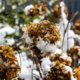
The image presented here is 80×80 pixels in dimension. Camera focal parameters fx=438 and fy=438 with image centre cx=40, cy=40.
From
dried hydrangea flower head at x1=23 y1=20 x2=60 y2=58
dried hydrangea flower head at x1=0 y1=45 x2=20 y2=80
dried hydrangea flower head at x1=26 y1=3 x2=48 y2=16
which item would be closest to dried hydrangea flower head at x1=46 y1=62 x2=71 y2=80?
dried hydrangea flower head at x1=0 y1=45 x2=20 y2=80

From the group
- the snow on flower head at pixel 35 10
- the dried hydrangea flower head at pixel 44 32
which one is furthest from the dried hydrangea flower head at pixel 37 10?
the dried hydrangea flower head at pixel 44 32

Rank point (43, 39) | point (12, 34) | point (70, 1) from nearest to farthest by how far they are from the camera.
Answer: point (43, 39)
point (12, 34)
point (70, 1)

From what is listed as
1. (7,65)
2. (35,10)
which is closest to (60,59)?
(7,65)

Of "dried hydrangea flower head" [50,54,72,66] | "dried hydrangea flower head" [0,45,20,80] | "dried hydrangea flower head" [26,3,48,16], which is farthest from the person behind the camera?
"dried hydrangea flower head" [26,3,48,16]

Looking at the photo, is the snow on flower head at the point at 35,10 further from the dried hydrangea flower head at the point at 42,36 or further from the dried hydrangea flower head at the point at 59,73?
the dried hydrangea flower head at the point at 59,73

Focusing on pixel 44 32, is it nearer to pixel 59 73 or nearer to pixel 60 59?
pixel 60 59

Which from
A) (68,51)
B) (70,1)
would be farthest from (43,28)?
(70,1)

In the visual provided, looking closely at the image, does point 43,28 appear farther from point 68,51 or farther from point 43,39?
point 68,51

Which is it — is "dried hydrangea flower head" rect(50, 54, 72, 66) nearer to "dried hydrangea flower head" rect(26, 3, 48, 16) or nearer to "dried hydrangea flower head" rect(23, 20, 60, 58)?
"dried hydrangea flower head" rect(23, 20, 60, 58)
